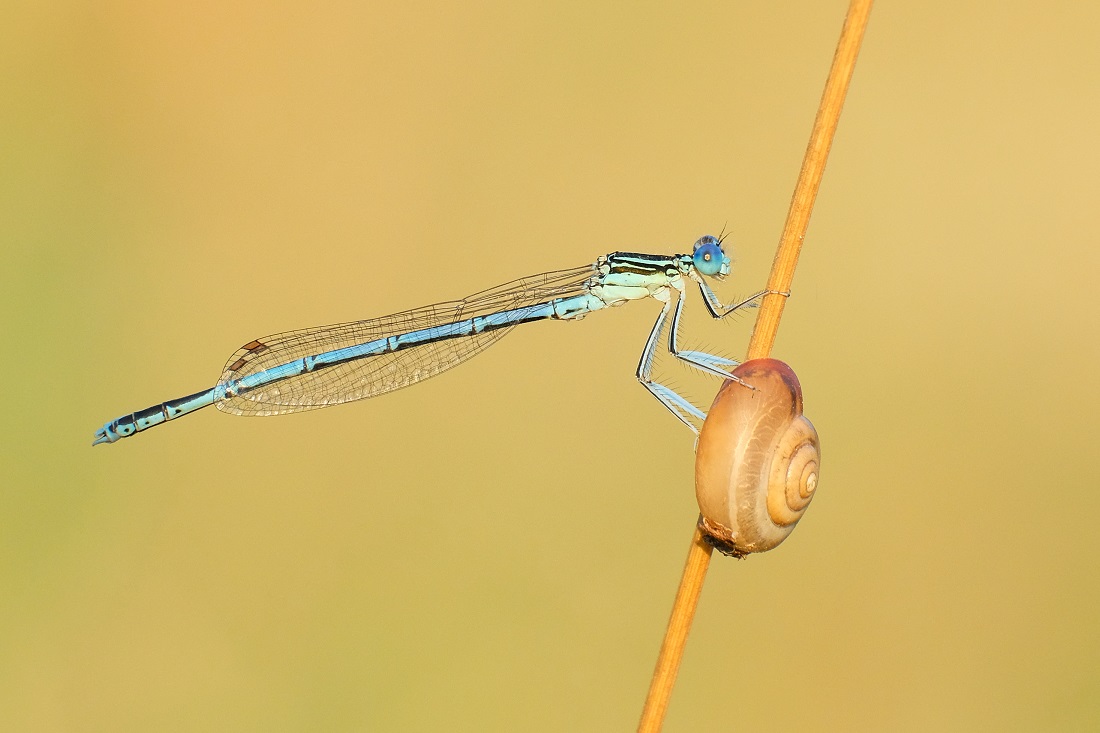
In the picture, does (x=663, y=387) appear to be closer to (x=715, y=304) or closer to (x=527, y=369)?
(x=715, y=304)

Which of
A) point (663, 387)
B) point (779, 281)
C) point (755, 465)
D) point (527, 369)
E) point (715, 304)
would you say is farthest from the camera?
point (527, 369)

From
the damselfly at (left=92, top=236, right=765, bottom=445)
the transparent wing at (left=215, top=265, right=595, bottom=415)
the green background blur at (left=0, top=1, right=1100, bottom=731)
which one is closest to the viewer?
the damselfly at (left=92, top=236, right=765, bottom=445)

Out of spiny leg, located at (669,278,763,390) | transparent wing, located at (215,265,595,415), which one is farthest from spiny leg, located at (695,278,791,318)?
transparent wing, located at (215,265,595,415)

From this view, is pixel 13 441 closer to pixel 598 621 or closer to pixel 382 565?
pixel 382 565

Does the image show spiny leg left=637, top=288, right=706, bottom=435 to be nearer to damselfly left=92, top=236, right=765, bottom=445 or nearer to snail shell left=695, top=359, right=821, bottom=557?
damselfly left=92, top=236, right=765, bottom=445

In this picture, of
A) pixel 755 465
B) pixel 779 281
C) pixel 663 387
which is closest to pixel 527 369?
pixel 663 387

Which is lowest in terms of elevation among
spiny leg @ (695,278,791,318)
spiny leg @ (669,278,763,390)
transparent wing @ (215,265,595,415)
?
transparent wing @ (215,265,595,415)
